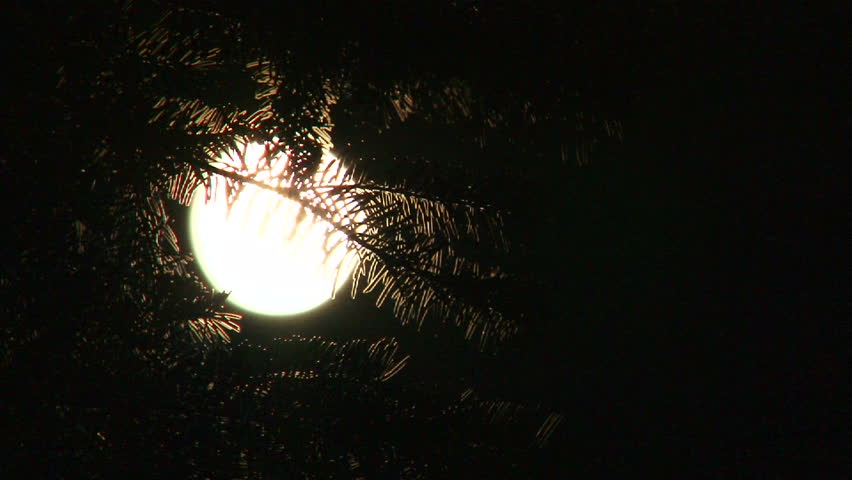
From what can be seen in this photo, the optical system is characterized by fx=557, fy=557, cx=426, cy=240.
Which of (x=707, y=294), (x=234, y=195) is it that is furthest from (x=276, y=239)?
(x=707, y=294)

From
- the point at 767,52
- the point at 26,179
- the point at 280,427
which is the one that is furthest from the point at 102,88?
the point at 767,52

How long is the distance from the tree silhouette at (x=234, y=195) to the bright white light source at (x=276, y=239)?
1 cm

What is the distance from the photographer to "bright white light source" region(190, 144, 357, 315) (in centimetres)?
34

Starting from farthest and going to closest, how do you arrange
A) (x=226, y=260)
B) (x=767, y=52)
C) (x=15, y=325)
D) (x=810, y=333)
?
1. (x=810, y=333)
2. (x=767, y=52)
3. (x=226, y=260)
4. (x=15, y=325)

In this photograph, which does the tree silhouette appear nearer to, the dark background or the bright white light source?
the bright white light source

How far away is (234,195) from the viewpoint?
35 cm

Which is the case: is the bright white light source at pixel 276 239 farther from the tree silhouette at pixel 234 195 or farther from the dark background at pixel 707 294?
the dark background at pixel 707 294

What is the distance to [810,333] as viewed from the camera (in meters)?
1.40

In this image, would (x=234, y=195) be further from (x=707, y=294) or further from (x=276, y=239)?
(x=707, y=294)

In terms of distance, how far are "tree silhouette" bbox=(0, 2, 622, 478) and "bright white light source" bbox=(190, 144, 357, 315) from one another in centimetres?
1

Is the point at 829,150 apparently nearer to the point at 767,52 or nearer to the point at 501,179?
the point at 767,52

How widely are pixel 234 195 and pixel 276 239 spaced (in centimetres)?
4

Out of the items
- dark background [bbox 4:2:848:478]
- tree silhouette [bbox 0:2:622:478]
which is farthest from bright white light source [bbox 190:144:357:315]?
dark background [bbox 4:2:848:478]

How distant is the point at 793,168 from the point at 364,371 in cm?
141
